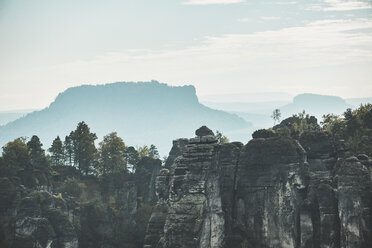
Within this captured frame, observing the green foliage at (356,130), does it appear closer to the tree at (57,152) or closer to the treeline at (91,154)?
the treeline at (91,154)

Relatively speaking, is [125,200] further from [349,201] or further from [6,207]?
[349,201]

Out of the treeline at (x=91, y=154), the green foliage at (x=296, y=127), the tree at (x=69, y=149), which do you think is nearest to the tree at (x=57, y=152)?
the treeline at (x=91, y=154)

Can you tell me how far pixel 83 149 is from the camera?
12575 cm

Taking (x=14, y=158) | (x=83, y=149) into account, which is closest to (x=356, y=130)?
(x=83, y=149)

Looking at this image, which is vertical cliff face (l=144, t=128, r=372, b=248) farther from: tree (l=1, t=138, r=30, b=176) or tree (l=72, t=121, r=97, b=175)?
tree (l=72, t=121, r=97, b=175)

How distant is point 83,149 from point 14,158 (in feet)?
69.2

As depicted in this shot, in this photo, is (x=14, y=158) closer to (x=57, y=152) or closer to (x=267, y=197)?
(x=57, y=152)

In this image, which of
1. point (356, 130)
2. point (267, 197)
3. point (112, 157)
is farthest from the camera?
point (112, 157)

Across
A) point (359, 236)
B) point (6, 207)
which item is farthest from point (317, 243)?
point (6, 207)

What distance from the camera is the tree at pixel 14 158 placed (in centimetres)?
10438

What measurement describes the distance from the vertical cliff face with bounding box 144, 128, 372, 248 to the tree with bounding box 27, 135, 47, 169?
35.1 meters

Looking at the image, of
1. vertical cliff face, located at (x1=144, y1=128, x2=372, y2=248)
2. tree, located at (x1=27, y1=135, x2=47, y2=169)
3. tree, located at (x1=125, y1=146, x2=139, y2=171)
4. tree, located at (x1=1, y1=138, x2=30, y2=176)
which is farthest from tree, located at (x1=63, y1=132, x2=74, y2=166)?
vertical cliff face, located at (x1=144, y1=128, x2=372, y2=248)

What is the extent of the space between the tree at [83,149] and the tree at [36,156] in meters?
11.8

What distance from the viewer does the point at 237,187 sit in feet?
276
